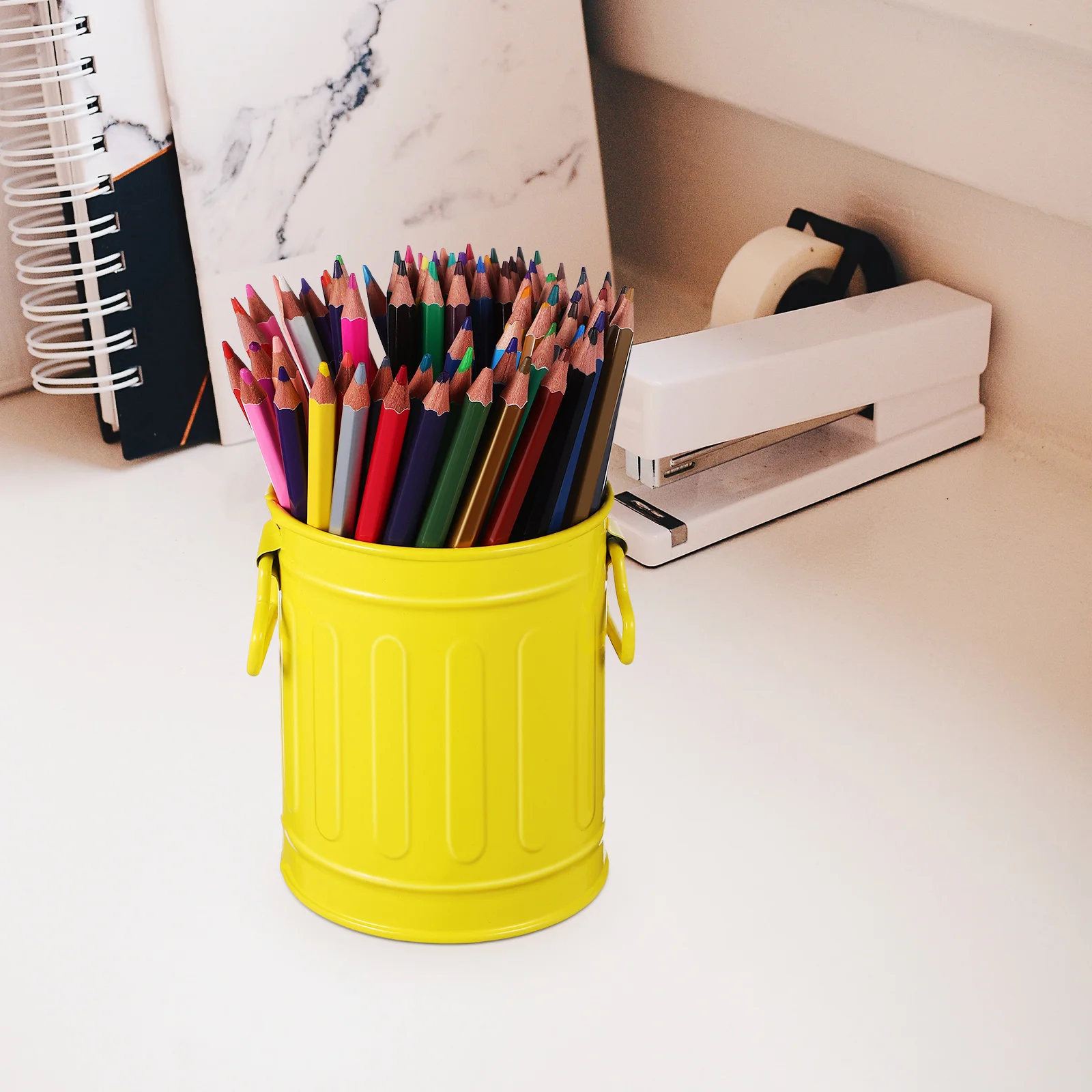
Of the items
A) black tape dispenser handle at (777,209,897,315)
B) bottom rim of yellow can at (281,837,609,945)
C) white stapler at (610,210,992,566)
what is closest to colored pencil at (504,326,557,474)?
bottom rim of yellow can at (281,837,609,945)

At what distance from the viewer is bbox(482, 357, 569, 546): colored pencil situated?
0.51 metres

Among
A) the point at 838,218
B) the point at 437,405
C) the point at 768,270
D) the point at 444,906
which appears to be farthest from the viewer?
the point at 838,218

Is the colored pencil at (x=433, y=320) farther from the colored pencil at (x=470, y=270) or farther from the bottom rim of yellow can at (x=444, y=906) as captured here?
the bottom rim of yellow can at (x=444, y=906)

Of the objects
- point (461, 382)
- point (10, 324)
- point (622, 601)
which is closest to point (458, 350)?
point (461, 382)

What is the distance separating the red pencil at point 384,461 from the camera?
50cm

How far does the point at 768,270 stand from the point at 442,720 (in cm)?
66

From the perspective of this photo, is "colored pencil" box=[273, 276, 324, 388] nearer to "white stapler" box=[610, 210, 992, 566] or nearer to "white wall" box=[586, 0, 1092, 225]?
"white stapler" box=[610, 210, 992, 566]

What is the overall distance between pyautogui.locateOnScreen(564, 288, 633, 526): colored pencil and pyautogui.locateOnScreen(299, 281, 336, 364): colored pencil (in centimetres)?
12

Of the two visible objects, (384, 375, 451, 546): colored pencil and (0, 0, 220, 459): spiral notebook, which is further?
(0, 0, 220, 459): spiral notebook

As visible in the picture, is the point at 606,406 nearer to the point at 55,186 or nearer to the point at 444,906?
the point at 444,906

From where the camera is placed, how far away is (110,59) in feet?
3.21

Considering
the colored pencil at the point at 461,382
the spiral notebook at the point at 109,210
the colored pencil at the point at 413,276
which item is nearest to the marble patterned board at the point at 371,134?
the spiral notebook at the point at 109,210

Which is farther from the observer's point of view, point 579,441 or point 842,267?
point 842,267

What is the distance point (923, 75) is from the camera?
1.01 m
